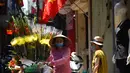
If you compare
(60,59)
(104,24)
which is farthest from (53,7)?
(60,59)

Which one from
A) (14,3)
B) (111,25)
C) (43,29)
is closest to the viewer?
(43,29)

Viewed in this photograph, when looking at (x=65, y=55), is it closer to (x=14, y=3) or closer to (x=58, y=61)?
(x=58, y=61)

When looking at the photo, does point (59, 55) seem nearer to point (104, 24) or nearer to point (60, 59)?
point (60, 59)

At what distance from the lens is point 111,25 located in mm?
10477

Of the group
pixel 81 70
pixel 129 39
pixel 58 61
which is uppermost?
pixel 129 39

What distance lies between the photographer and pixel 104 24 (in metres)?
10.8

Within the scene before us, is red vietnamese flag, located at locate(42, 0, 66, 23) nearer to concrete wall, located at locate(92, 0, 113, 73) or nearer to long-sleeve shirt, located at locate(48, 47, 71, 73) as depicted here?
concrete wall, located at locate(92, 0, 113, 73)

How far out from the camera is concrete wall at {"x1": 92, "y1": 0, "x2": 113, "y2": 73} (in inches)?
418

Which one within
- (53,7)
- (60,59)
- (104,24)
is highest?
(53,7)

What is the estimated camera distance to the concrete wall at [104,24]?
34.8 feet

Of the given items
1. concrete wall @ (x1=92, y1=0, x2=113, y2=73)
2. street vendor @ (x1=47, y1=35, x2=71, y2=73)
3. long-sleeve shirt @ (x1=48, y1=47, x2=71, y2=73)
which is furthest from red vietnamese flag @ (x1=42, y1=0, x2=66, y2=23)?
long-sleeve shirt @ (x1=48, y1=47, x2=71, y2=73)

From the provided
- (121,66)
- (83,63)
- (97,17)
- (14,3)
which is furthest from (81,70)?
(14,3)

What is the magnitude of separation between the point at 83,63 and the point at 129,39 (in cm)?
529

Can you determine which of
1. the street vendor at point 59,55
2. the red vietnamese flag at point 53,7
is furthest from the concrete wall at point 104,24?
the street vendor at point 59,55
